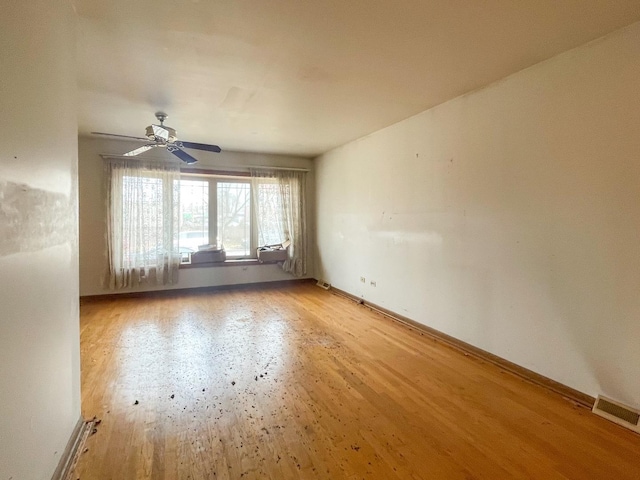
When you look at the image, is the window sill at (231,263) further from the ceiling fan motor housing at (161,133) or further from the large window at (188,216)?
the ceiling fan motor housing at (161,133)

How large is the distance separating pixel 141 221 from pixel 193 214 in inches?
35.6

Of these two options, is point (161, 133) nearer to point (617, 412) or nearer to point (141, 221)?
point (141, 221)

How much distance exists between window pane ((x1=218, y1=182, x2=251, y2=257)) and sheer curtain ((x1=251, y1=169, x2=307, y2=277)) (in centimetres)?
27

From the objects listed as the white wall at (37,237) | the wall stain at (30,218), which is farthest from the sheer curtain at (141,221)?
the wall stain at (30,218)

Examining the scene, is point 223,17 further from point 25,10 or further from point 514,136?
point 514,136

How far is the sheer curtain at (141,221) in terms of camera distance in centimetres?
517

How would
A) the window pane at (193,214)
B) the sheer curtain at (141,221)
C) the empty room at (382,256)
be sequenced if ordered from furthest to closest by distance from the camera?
the window pane at (193,214) < the sheer curtain at (141,221) < the empty room at (382,256)

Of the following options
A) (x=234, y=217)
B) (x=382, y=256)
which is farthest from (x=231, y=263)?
(x=382, y=256)

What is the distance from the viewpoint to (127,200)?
522cm

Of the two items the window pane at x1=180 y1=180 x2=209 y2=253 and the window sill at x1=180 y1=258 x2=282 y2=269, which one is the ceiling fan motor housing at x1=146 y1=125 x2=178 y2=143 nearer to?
the window pane at x1=180 y1=180 x2=209 y2=253

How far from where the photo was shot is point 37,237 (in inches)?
52.9

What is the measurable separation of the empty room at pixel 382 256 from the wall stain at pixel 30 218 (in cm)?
1

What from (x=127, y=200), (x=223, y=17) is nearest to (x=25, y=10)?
(x=223, y=17)

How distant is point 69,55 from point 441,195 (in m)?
3.31
